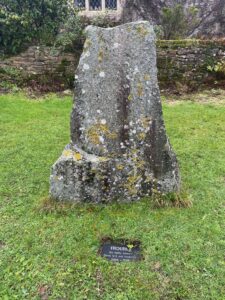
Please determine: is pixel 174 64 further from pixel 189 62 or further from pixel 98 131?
pixel 98 131

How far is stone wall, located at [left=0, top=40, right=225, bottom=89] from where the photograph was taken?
11117mm

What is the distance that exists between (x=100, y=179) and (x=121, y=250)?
3.36ft

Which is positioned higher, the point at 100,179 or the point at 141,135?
the point at 141,135

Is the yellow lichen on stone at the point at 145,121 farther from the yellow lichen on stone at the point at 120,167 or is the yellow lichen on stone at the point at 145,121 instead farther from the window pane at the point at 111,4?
the window pane at the point at 111,4

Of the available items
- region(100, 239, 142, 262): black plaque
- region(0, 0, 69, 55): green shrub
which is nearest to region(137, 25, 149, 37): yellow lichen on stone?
region(100, 239, 142, 262): black plaque

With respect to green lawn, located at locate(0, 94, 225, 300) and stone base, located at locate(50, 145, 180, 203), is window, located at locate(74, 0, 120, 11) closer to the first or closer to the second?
green lawn, located at locate(0, 94, 225, 300)

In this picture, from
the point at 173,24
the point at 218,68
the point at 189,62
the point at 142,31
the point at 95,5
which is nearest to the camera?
the point at 142,31

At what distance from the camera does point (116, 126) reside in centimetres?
450

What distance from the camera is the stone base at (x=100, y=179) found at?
4.48 metres

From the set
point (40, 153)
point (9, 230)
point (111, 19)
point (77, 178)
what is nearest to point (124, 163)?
point (77, 178)

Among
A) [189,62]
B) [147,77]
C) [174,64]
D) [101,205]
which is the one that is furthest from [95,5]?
[101,205]

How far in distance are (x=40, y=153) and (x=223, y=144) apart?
3.66 meters

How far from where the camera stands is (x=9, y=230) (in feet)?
14.1

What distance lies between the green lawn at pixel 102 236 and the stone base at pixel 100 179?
6.1 inches
